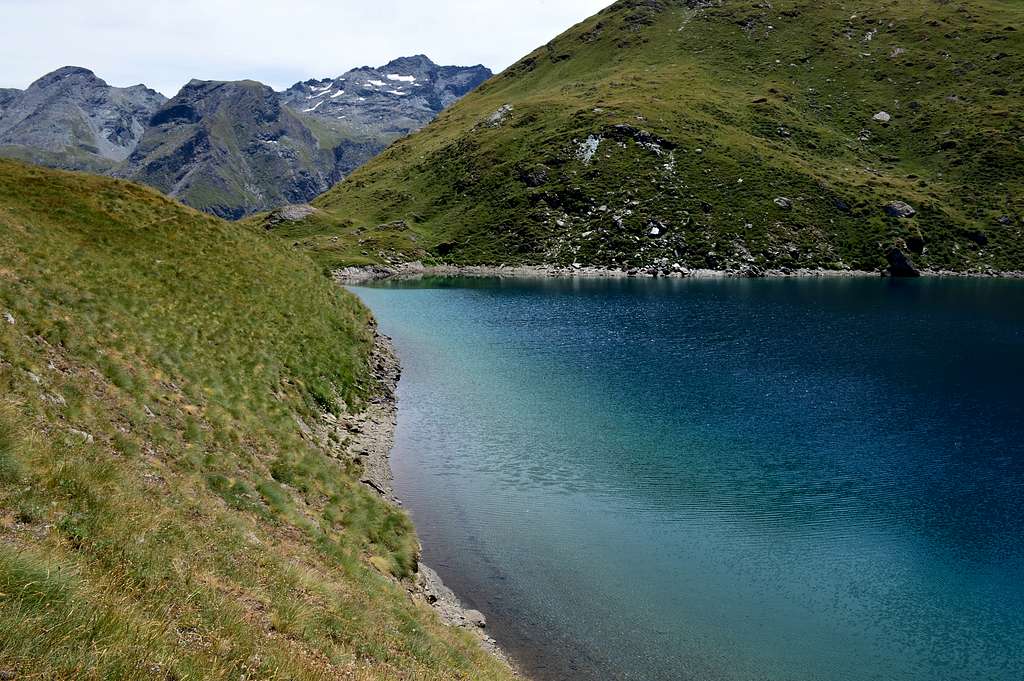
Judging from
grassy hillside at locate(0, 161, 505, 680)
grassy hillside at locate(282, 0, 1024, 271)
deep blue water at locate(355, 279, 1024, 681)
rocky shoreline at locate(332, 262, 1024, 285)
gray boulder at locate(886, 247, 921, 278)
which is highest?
grassy hillside at locate(282, 0, 1024, 271)

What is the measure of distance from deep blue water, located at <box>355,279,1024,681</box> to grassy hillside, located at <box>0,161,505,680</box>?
614cm

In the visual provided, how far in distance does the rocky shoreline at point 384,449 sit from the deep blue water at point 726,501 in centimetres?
97

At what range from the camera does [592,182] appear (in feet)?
572

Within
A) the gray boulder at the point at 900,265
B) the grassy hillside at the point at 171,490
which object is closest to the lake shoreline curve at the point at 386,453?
the grassy hillside at the point at 171,490

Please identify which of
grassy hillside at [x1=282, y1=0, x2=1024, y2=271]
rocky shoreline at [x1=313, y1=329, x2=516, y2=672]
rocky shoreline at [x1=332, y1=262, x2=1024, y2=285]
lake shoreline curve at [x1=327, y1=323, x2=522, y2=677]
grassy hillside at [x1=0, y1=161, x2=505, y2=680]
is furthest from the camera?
grassy hillside at [x1=282, y1=0, x2=1024, y2=271]

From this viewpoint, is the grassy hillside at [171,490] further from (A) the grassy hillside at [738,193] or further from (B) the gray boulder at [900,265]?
(B) the gray boulder at [900,265]

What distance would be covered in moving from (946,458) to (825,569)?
2000 centimetres

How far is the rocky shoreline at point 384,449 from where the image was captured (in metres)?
22.5

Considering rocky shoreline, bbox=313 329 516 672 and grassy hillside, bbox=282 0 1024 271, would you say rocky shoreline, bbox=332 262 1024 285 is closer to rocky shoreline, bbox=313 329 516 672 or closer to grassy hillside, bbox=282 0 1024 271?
grassy hillside, bbox=282 0 1024 271

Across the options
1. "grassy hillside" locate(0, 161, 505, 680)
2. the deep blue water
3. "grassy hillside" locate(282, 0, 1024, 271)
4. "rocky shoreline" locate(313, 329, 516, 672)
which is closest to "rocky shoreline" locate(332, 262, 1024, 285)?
"grassy hillside" locate(282, 0, 1024, 271)

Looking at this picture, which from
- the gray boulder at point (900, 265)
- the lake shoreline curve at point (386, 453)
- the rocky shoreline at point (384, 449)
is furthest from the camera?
the gray boulder at point (900, 265)

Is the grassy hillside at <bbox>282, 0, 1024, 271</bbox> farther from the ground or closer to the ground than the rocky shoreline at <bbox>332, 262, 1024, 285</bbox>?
farther from the ground

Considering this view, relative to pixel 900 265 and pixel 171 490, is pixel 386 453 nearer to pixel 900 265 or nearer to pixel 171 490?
pixel 171 490

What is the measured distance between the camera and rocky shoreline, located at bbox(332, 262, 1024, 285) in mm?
150000
